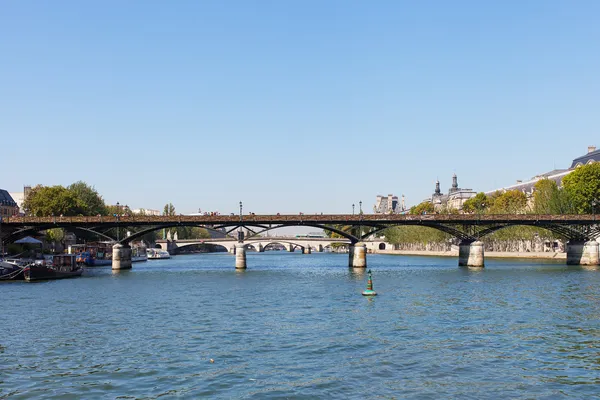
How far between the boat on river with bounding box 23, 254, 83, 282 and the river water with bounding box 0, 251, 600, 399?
1900 cm

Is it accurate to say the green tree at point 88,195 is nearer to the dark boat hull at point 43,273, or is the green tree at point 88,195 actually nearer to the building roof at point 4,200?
the building roof at point 4,200

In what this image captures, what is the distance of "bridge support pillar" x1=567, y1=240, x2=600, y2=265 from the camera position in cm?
10306

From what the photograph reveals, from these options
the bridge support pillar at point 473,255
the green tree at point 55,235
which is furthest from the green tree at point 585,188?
the green tree at point 55,235

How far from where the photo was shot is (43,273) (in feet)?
265

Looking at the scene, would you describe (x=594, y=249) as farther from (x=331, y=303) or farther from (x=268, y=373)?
(x=268, y=373)

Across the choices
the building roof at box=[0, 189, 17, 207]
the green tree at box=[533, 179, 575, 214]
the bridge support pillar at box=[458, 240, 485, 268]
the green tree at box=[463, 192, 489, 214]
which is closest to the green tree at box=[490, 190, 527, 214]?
the green tree at box=[463, 192, 489, 214]

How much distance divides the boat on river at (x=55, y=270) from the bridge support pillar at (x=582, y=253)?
77.4m

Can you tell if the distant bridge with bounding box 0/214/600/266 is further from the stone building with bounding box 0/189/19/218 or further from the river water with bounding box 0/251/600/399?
the stone building with bounding box 0/189/19/218

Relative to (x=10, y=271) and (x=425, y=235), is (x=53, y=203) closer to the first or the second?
(x=10, y=271)

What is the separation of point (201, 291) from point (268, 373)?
39175mm

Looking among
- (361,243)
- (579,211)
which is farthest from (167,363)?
(579,211)

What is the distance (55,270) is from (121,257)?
73.3ft

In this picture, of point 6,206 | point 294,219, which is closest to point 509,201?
point 294,219

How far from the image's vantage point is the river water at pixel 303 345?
2394 cm
